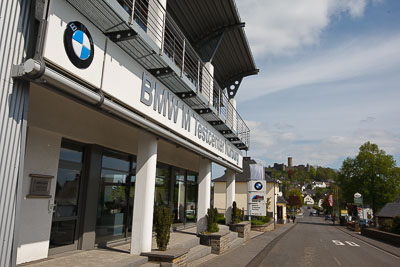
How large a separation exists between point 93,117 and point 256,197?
1544 cm

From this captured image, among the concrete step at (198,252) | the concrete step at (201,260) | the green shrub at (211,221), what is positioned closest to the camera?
the concrete step at (201,260)

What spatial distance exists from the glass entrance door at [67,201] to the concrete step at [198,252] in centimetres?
356

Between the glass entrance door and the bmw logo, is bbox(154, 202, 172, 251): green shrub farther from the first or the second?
the bmw logo

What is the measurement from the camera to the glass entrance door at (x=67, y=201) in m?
7.83

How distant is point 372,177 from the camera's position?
53.4 meters

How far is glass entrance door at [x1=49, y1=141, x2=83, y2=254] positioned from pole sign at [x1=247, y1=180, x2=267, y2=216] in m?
13.9

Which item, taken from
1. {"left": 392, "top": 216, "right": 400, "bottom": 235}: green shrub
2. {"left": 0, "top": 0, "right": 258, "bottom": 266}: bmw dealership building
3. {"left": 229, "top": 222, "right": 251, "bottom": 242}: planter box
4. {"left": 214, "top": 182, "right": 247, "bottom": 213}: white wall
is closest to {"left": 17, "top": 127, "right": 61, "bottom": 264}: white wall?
{"left": 0, "top": 0, "right": 258, "bottom": 266}: bmw dealership building

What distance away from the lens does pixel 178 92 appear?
9.42 metres

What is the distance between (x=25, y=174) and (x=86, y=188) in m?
2.10

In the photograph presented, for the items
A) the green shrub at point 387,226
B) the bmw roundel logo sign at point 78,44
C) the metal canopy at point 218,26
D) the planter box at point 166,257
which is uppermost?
the metal canopy at point 218,26

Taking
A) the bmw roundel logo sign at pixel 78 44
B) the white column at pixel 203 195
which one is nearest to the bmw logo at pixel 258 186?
the white column at pixel 203 195

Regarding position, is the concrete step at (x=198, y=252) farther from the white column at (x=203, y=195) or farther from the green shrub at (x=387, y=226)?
the green shrub at (x=387, y=226)

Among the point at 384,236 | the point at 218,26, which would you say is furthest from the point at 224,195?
the point at 218,26

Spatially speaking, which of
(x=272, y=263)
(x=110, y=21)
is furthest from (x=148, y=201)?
(x=272, y=263)
